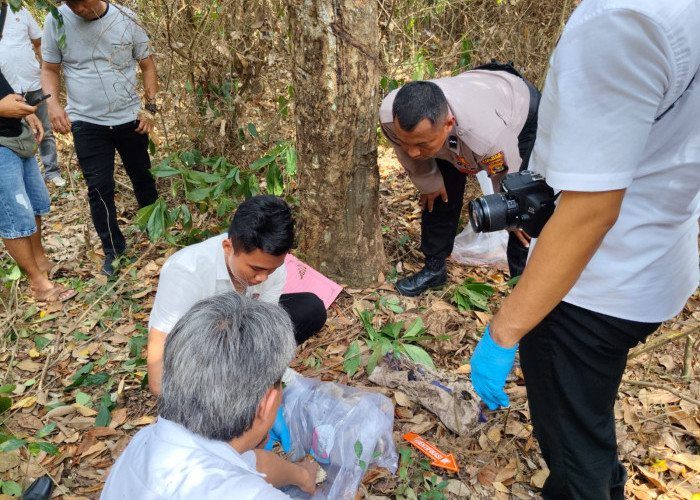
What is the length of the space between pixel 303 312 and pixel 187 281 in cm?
71

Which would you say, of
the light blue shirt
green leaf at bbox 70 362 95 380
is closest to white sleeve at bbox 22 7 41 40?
the light blue shirt

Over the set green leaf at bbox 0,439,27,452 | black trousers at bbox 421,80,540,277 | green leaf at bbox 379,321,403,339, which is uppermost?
black trousers at bbox 421,80,540,277

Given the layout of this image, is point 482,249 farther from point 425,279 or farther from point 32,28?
point 32,28

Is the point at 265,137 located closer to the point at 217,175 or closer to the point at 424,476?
the point at 217,175

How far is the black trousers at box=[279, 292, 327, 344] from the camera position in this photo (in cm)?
239

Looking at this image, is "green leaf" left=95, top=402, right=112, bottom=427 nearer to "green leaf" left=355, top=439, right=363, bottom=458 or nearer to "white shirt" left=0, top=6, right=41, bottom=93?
"green leaf" left=355, top=439, right=363, bottom=458

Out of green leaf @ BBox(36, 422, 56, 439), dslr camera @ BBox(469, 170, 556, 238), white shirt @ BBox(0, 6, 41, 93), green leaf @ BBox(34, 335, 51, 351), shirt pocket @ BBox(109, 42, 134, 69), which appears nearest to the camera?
dslr camera @ BBox(469, 170, 556, 238)

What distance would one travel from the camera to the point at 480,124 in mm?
2484

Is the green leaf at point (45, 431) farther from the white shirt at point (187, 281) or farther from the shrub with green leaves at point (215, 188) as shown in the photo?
the shrub with green leaves at point (215, 188)

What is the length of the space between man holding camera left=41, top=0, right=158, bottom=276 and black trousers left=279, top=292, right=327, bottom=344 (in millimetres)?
1628

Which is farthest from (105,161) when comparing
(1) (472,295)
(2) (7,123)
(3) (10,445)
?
(1) (472,295)

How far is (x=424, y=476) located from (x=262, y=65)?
2.89m

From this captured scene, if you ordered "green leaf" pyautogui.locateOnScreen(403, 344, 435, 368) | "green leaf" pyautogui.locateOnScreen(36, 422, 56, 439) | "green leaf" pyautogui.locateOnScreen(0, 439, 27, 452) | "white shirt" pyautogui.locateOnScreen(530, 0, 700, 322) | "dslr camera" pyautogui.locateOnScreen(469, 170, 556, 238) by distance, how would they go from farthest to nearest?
"green leaf" pyautogui.locateOnScreen(403, 344, 435, 368), "green leaf" pyautogui.locateOnScreen(36, 422, 56, 439), "green leaf" pyautogui.locateOnScreen(0, 439, 27, 452), "dslr camera" pyautogui.locateOnScreen(469, 170, 556, 238), "white shirt" pyautogui.locateOnScreen(530, 0, 700, 322)

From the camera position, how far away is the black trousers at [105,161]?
325 centimetres
